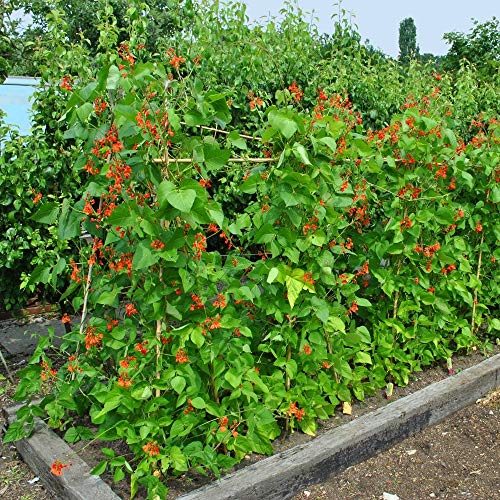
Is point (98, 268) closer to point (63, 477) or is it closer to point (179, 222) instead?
point (179, 222)

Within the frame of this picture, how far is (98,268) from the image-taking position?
A: 297 centimetres

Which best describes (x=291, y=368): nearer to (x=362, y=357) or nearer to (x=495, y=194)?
(x=362, y=357)

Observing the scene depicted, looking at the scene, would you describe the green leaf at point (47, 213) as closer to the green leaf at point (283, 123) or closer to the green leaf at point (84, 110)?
the green leaf at point (84, 110)

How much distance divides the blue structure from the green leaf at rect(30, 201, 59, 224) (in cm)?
337

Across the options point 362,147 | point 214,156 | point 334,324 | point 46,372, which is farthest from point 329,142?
point 46,372

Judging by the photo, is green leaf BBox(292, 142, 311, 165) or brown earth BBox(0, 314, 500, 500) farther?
brown earth BBox(0, 314, 500, 500)

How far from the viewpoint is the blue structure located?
5.87 m

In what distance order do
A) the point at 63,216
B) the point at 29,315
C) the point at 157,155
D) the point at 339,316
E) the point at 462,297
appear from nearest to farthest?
the point at 157,155 → the point at 63,216 → the point at 339,316 → the point at 462,297 → the point at 29,315

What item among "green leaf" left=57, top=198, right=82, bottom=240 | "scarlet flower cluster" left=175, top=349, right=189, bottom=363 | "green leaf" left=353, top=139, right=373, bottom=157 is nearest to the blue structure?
"green leaf" left=57, top=198, right=82, bottom=240

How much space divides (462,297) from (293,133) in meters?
1.93

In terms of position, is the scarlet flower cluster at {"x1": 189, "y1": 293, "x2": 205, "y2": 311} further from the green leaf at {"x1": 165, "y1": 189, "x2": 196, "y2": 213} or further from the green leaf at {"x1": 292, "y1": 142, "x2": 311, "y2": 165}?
the green leaf at {"x1": 292, "y1": 142, "x2": 311, "y2": 165}

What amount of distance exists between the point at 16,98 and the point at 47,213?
13.1 feet

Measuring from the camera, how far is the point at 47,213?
2713 millimetres

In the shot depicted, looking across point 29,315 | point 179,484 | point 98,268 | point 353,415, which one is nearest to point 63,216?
point 98,268
